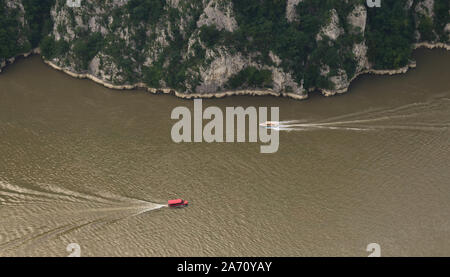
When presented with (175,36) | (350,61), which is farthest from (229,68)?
(350,61)

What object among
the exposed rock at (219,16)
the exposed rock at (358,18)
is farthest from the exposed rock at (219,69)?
the exposed rock at (358,18)

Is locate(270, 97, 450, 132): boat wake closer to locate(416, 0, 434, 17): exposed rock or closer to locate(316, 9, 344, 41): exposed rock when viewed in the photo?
locate(316, 9, 344, 41): exposed rock

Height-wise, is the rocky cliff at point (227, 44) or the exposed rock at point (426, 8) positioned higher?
the exposed rock at point (426, 8)

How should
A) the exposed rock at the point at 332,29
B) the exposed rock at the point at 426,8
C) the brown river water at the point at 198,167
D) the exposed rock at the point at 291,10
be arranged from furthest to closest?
the exposed rock at the point at 426,8 < the exposed rock at the point at 291,10 < the exposed rock at the point at 332,29 < the brown river water at the point at 198,167

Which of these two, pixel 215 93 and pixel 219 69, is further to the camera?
pixel 215 93

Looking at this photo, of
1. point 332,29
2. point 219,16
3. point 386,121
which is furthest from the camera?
point 332,29

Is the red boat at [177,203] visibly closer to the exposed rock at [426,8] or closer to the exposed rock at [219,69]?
the exposed rock at [219,69]

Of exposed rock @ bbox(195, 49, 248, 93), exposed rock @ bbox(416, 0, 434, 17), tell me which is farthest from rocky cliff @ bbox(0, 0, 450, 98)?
exposed rock @ bbox(416, 0, 434, 17)

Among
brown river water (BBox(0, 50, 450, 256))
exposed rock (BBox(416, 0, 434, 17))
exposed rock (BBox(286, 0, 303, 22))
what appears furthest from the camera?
exposed rock (BBox(416, 0, 434, 17))

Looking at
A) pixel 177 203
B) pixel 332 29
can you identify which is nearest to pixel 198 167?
pixel 177 203

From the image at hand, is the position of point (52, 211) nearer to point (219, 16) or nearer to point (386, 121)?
point (219, 16)
